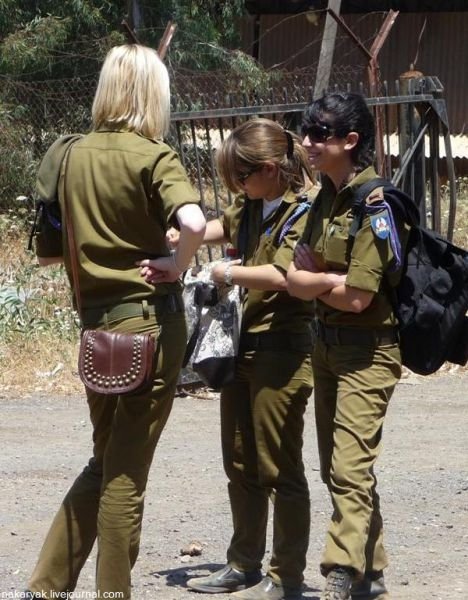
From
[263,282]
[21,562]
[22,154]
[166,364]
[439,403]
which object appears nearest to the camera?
[166,364]

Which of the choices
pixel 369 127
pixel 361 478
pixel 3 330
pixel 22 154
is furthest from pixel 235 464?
pixel 22 154

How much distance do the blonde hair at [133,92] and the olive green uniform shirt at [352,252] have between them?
0.66 metres

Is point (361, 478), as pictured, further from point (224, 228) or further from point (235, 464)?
point (224, 228)

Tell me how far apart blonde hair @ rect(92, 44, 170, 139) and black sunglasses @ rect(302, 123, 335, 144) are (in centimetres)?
52

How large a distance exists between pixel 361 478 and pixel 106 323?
3.24 ft

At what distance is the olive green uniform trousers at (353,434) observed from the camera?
3854 mm

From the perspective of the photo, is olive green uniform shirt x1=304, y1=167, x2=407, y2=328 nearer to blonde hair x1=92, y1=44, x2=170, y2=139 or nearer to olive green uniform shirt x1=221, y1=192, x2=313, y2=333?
olive green uniform shirt x1=221, y1=192, x2=313, y2=333

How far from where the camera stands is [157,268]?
373cm

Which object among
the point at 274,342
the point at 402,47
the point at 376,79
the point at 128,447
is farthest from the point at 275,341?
the point at 402,47

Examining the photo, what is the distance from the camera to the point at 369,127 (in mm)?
4027

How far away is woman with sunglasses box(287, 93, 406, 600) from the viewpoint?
386cm

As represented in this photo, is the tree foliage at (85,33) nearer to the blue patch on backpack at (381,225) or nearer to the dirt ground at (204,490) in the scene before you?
the dirt ground at (204,490)

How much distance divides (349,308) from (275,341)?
15.9 inches

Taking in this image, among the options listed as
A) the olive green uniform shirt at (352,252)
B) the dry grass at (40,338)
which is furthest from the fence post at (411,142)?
the olive green uniform shirt at (352,252)
